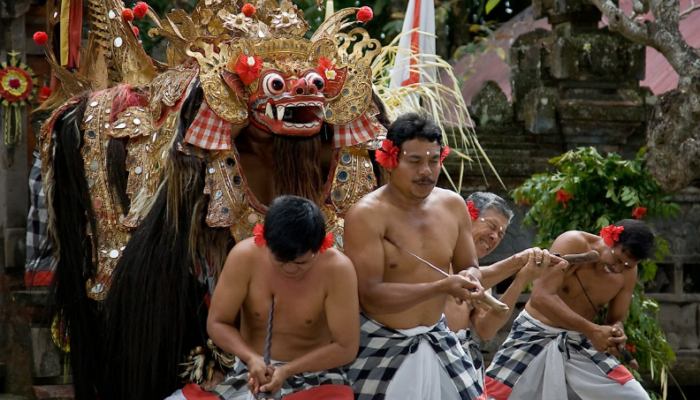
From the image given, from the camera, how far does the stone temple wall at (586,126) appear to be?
786 cm

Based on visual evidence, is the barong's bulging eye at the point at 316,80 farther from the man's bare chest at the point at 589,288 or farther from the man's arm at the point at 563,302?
the man's bare chest at the point at 589,288

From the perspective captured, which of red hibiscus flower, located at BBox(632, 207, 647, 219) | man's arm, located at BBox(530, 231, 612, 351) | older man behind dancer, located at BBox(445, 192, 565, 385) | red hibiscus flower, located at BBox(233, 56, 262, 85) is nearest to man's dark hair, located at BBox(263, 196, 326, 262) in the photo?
older man behind dancer, located at BBox(445, 192, 565, 385)

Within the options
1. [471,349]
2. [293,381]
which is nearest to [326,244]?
[293,381]

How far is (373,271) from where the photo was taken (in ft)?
14.1

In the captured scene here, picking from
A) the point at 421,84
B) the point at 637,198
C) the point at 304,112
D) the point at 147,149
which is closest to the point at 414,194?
the point at 304,112

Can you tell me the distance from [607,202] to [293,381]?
356 centimetres

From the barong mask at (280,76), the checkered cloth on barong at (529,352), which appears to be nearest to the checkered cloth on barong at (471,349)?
the checkered cloth on barong at (529,352)

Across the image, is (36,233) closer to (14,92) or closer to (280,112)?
(14,92)

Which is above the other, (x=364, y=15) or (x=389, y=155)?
(x=364, y=15)

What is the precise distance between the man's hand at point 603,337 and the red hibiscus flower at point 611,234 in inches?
17.0

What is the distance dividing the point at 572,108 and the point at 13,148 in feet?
12.0

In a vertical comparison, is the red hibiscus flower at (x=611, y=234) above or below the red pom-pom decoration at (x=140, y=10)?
below

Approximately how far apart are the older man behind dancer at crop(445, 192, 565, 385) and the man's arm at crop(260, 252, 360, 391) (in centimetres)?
62

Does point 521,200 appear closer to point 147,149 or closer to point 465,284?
point 147,149
